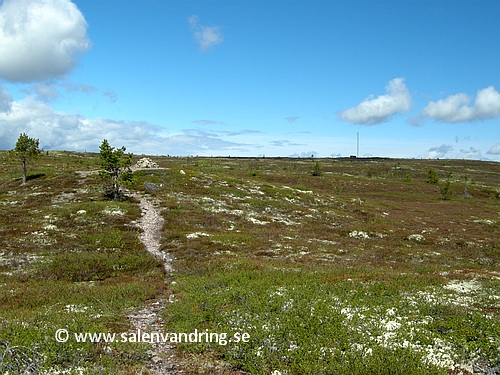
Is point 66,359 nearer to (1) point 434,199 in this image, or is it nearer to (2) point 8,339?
(2) point 8,339

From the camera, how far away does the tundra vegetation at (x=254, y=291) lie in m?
12.8

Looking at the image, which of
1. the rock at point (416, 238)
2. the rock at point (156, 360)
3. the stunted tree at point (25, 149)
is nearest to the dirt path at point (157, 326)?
the rock at point (156, 360)

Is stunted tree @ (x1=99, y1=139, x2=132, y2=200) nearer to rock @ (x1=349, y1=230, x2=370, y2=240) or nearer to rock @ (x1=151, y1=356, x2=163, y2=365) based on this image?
rock @ (x1=349, y1=230, x2=370, y2=240)

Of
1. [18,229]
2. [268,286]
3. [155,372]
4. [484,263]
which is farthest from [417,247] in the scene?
[18,229]

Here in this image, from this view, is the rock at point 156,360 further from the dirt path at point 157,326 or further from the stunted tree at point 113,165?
the stunted tree at point 113,165

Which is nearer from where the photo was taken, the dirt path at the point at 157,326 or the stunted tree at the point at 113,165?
the dirt path at the point at 157,326

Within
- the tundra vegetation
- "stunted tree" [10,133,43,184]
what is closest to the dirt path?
the tundra vegetation

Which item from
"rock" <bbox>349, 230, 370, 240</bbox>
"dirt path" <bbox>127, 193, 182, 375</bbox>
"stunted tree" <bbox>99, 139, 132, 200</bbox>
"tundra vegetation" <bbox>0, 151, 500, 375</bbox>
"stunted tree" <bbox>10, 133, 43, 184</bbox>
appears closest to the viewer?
"dirt path" <bbox>127, 193, 182, 375</bbox>

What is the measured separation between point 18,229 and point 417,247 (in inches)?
1799

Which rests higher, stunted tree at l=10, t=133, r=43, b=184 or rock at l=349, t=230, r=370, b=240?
stunted tree at l=10, t=133, r=43, b=184

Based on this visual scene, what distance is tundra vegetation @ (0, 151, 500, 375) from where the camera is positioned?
12.8 meters

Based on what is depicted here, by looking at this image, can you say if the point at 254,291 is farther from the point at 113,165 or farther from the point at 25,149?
the point at 25,149

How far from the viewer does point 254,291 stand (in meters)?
19.6

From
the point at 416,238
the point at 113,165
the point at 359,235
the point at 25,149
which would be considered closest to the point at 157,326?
the point at 359,235
